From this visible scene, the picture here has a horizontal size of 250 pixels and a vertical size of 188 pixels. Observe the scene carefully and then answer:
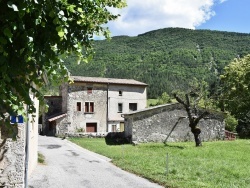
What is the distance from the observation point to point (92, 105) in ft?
152

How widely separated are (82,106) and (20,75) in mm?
41351

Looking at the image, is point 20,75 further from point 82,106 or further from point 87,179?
point 82,106

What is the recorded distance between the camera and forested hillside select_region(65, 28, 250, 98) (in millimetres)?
148000

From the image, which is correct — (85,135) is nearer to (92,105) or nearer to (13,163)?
(92,105)

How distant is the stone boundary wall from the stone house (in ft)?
103

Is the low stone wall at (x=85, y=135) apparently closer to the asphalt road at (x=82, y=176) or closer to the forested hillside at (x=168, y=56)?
the asphalt road at (x=82, y=176)

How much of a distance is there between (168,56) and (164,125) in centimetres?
13961

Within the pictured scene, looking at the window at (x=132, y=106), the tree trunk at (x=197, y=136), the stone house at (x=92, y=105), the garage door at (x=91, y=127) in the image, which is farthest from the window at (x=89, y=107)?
the tree trunk at (x=197, y=136)

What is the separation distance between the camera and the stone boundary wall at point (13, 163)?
10797mm

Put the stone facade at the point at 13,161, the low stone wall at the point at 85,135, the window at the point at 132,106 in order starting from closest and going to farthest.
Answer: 1. the stone facade at the point at 13,161
2. the low stone wall at the point at 85,135
3. the window at the point at 132,106

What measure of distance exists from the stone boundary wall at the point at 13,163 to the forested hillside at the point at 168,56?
379 ft

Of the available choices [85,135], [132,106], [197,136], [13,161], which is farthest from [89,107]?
[13,161]

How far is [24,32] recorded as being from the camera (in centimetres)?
365

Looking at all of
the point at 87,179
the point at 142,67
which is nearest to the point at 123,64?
the point at 142,67
